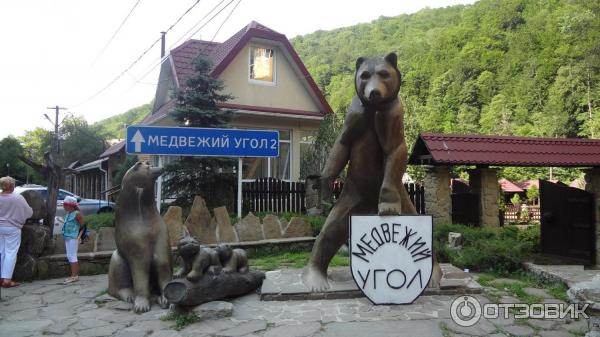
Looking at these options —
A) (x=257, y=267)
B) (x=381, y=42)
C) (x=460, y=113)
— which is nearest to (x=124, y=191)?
(x=257, y=267)

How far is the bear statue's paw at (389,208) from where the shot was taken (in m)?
4.35

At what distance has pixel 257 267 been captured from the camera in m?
6.91

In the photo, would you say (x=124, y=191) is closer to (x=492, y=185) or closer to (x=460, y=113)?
(x=492, y=185)

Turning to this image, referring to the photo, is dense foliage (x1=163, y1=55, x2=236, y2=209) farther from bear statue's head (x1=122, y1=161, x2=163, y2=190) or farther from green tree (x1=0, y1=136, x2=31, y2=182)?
green tree (x1=0, y1=136, x2=31, y2=182)

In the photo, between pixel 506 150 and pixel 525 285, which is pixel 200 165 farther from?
pixel 525 285

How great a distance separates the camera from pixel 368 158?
4.81 metres

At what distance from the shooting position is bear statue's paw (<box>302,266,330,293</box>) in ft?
15.5

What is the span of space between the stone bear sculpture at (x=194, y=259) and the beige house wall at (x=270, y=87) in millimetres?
10029

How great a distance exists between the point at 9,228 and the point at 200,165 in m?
4.78

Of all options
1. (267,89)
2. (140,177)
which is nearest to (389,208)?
(140,177)

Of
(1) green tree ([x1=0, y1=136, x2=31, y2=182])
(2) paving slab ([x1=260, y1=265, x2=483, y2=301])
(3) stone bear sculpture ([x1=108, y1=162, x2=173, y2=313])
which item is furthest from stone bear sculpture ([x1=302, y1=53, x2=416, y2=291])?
(1) green tree ([x1=0, y1=136, x2=31, y2=182])

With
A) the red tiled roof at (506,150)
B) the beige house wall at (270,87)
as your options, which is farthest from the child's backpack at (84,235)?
the beige house wall at (270,87)

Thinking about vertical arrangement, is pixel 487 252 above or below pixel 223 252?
below

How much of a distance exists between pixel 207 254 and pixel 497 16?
53.7m
